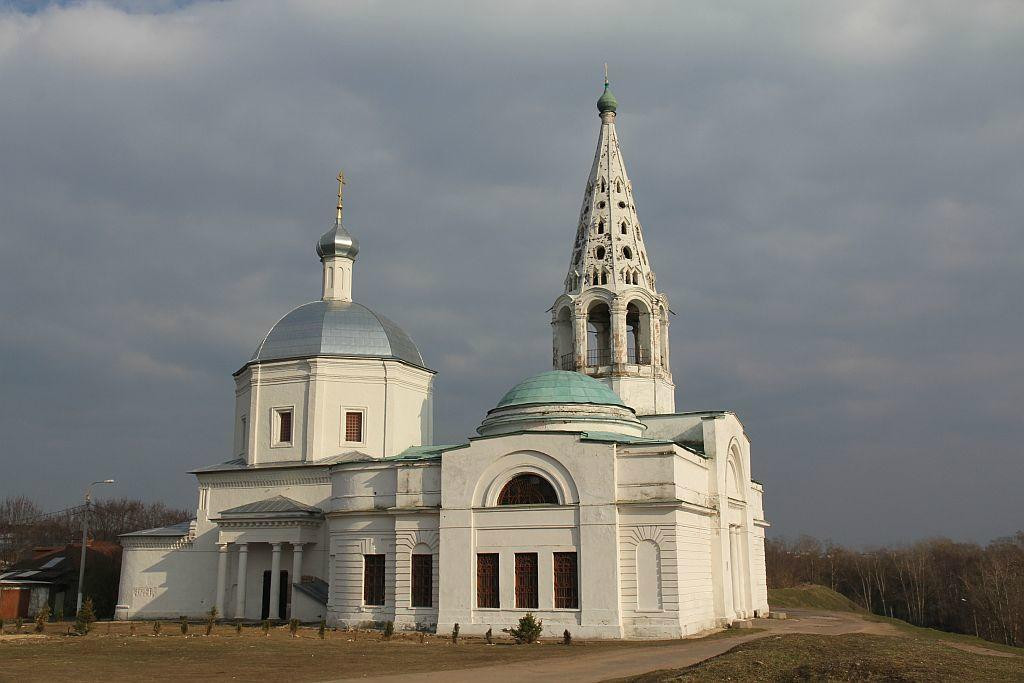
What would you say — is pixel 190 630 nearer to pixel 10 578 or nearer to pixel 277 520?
pixel 277 520

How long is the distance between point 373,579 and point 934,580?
58.4m

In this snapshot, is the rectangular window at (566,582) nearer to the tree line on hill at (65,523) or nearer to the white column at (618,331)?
the white column at (618,331)

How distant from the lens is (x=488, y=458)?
90.2 feet

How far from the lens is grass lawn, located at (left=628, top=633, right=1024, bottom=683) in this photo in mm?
14117

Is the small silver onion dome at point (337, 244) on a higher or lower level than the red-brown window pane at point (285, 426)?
higher

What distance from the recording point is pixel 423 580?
91.5 feet

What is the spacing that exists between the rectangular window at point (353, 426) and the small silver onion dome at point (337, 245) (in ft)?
27.4

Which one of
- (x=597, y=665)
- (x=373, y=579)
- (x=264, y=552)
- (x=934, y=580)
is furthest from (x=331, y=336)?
(x=934, y=580)

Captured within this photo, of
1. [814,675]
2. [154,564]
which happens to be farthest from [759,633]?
[154,564]

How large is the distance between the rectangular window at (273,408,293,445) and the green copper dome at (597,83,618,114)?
1902 cm

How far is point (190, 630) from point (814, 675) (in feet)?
69.8

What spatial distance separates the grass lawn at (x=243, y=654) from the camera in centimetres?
1755

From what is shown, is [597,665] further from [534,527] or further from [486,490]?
[486,490]

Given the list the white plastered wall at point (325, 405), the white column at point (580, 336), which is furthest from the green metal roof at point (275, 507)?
the white column at point (580, 336)
